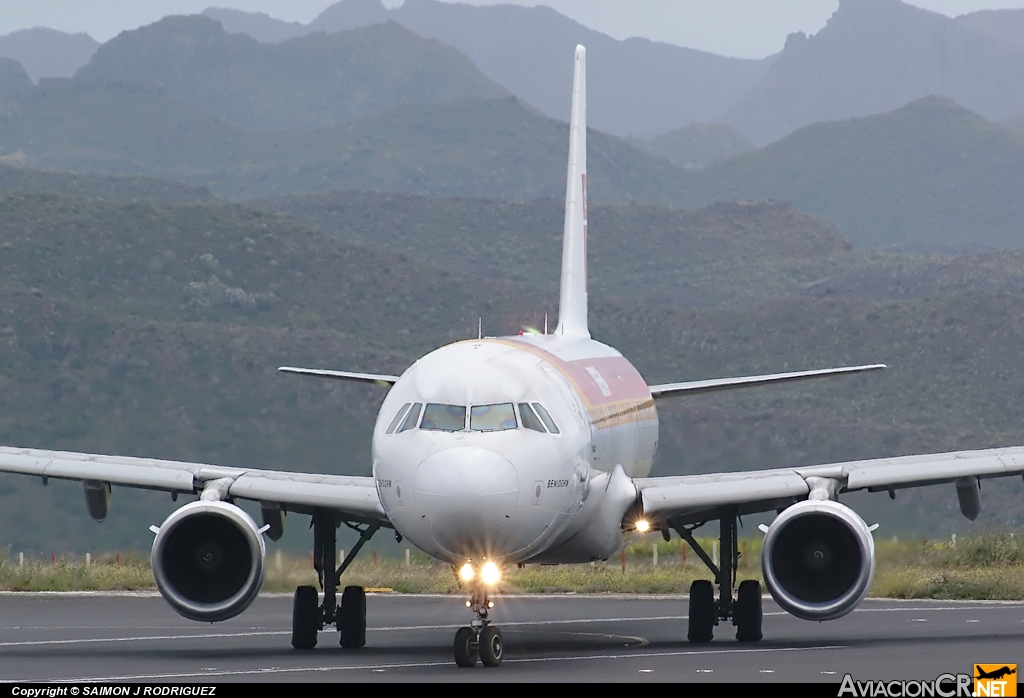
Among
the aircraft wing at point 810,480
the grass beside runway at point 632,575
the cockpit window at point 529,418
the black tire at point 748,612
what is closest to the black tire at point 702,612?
the black tire at point 748,612

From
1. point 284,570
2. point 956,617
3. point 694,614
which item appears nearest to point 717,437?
point 284,570

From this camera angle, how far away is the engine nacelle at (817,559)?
23.5m

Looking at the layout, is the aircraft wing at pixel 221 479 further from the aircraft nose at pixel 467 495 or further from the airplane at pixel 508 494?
the aircraft nose at pixel 467 495

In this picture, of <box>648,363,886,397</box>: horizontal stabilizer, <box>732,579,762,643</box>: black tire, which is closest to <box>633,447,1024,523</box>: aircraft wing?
<box>732,579,762,643</box>: black tire

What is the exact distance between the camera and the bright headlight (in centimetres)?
2161

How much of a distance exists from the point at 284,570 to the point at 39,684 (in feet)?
65.6

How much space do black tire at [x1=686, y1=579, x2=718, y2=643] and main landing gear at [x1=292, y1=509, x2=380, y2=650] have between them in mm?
4491

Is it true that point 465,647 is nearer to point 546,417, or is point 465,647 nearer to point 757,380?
point 546,417

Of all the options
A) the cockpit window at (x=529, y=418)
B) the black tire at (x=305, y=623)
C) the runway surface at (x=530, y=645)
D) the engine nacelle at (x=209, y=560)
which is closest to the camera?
the runway surface at (x=530, y=645)

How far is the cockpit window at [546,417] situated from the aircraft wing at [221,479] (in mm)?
3298

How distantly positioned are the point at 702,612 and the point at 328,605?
5093mm

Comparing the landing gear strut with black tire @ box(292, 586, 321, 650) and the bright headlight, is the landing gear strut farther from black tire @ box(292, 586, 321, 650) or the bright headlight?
black tire @ box(292, 586, 321, 650)

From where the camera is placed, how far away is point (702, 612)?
27078 mm

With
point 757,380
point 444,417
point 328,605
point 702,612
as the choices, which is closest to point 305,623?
point 328,605
